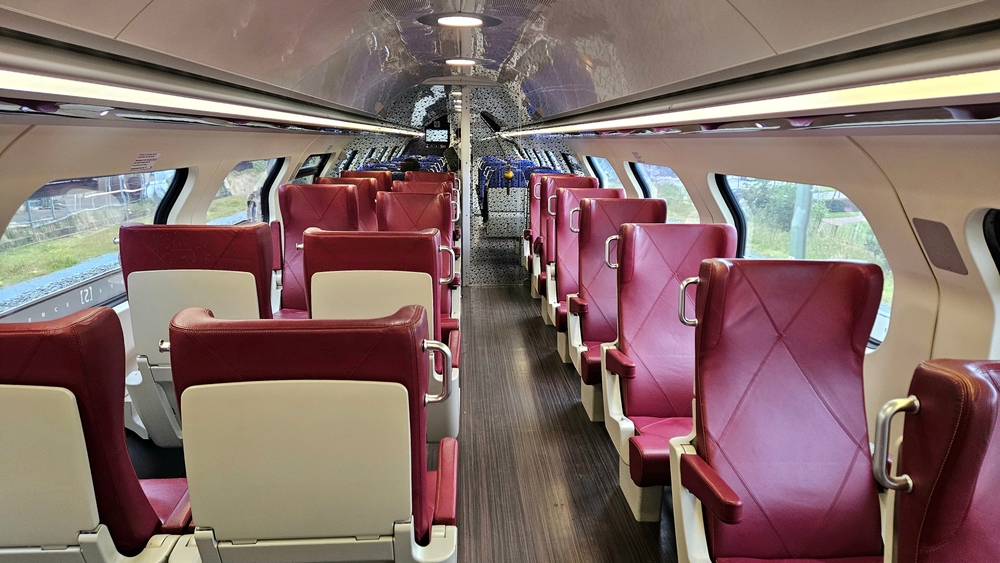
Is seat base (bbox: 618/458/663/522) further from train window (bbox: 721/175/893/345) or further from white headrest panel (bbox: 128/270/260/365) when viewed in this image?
white headrest panel (bbox: 128/270/260/365)

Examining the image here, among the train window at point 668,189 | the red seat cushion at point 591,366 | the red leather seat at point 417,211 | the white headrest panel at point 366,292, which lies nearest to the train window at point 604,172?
the train window at point 668,189

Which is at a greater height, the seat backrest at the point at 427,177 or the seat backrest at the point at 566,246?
the seat backrest at the point at 427,177

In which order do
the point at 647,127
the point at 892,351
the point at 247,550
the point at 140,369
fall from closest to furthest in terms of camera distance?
the point at 247,550 → the point at 892,351 → the point at 140,369 → the point at 647,127

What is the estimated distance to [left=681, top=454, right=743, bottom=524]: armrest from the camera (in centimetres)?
200

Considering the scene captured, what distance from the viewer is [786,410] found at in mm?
2326

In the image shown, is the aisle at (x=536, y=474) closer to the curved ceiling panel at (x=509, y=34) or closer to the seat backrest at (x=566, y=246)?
the seat backrest at (x=566, y=246)

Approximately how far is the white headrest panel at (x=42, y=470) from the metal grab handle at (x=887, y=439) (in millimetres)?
1930

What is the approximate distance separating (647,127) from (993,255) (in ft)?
7.45

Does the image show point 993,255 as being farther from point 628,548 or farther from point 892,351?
point 628,548

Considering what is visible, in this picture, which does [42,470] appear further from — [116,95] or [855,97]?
[855,97]

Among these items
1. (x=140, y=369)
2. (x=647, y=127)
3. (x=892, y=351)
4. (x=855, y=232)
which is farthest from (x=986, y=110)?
(x=140, y=369)

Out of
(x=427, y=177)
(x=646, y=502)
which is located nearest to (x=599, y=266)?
(x=646, y=502)

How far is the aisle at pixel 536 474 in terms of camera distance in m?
3.09

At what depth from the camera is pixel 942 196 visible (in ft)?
8.36
